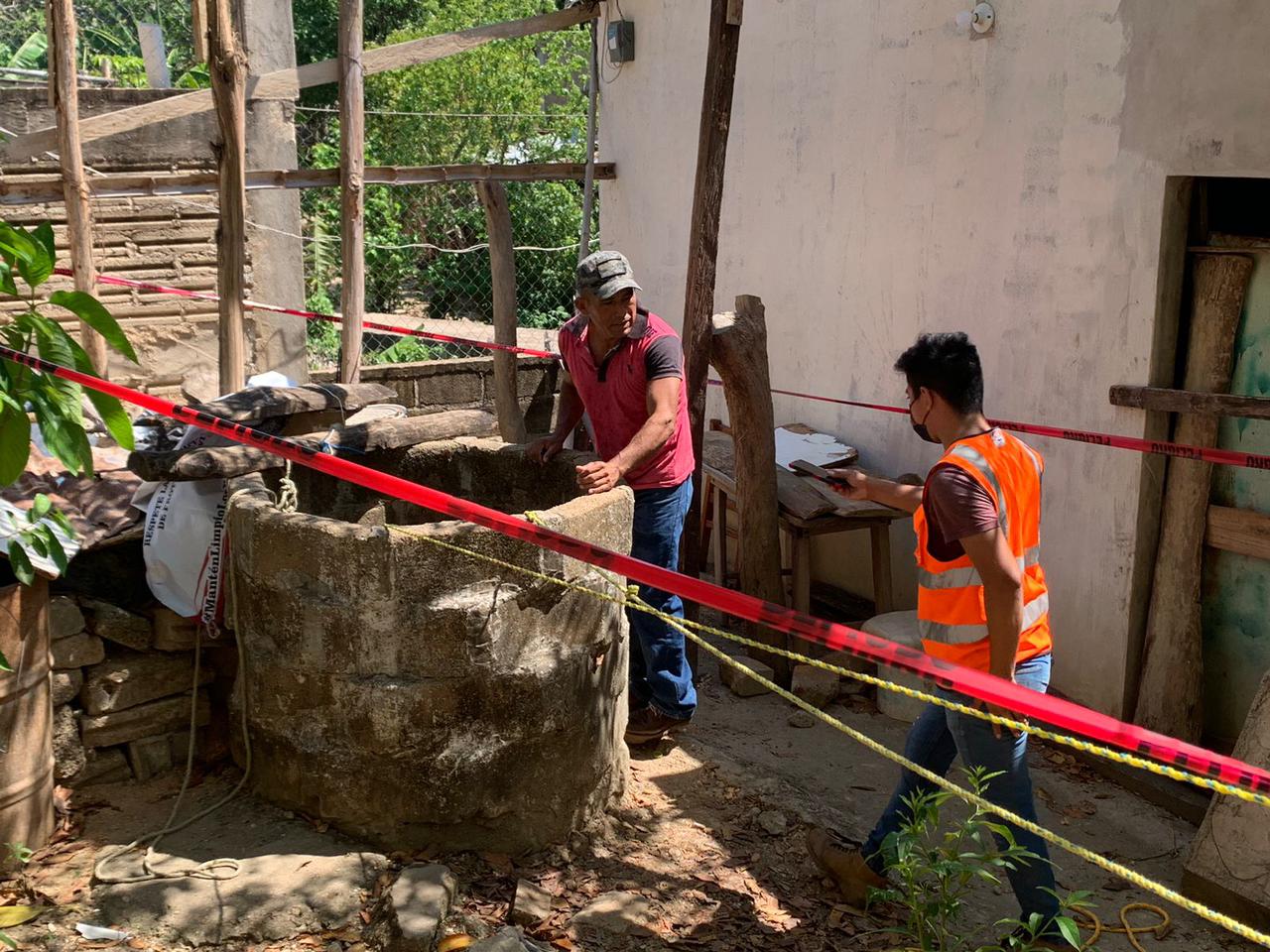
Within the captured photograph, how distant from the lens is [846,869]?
13.1 feet

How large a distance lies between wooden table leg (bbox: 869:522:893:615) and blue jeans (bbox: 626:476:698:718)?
4.98 feet

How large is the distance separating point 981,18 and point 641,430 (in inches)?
113

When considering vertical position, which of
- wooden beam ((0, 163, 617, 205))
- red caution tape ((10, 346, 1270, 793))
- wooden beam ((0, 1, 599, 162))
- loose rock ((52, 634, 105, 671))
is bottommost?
loose rock ((52, 634, 105, 671))

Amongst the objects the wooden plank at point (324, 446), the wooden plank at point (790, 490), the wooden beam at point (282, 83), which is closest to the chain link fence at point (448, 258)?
the wooden beam at point (282, 83)

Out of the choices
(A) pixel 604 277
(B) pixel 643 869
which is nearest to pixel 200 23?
(A) pixel 604 277

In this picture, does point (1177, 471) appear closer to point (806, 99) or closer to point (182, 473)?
point (806, 99)

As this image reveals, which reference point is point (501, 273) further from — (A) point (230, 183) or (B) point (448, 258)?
(B) point (448, 258)

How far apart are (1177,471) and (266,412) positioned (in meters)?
3.61

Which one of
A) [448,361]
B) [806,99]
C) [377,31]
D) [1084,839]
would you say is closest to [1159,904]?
[1084,839]

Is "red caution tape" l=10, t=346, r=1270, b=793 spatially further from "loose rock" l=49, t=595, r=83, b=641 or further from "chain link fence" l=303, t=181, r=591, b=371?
"chain link fence" l=303, t=181, r=591, b=371

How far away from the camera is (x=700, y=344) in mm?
5359

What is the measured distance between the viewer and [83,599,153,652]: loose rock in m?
4.25

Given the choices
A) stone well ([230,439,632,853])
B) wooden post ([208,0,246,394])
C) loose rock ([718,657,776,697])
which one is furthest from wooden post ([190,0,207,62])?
loose rock ([718,657,776,697])

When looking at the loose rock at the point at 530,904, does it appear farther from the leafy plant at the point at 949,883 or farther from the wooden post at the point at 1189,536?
the wooden post at the point at 1189,536
